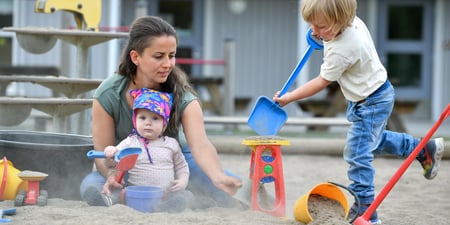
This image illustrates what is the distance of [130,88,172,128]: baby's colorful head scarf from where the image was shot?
3.09 meters

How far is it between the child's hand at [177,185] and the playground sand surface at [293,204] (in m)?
0.12

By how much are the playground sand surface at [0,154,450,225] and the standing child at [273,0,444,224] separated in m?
0.28

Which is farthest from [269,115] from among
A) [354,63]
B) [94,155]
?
[94,155]

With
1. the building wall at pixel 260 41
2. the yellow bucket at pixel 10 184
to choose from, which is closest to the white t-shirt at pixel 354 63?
the yellow bucket at pixel 10 184

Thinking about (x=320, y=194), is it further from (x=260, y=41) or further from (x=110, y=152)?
(x=260, y=41)

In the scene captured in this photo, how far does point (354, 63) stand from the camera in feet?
10.1

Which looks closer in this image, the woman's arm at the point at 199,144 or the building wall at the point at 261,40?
the woman's arm at the point at 199,144

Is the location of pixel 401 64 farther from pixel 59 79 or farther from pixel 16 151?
pixel 16 151

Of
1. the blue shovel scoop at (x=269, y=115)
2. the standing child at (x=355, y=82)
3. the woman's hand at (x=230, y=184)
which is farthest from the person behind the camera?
the blue shovel scoop at (x=269, y=115)

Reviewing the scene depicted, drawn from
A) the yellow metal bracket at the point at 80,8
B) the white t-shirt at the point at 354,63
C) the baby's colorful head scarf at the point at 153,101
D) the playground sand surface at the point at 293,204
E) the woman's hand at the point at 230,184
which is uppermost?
the yellow metal bracket at the point at 80,8

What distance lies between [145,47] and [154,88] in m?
0.23

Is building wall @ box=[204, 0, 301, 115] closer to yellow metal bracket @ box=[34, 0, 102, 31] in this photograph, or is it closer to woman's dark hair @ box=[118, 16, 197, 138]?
yellow metal bracket @ box=[34, 0, 102, 31]

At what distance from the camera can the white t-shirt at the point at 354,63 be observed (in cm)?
304

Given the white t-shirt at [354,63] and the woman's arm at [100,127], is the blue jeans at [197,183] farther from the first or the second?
the white t-shirt at [354,63]
